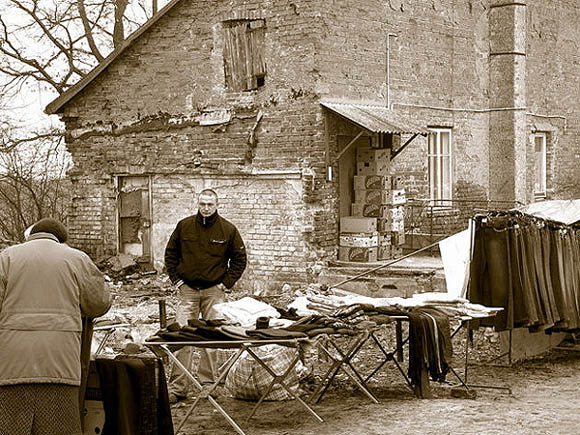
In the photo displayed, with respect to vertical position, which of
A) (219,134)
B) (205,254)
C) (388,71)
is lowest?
(205,254)

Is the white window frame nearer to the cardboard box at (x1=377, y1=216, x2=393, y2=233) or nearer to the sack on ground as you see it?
the cardboard box at (x1=377, y1=216, x2=393, y2=233)

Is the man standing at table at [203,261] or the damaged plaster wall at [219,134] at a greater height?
the damaged plaster wall at [219,134]

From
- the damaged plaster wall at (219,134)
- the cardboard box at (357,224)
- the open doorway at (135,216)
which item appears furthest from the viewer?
the open doorway at (135,216)

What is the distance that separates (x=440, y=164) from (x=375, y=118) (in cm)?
333

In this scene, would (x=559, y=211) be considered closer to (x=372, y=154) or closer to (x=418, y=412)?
(x=418, y=412)

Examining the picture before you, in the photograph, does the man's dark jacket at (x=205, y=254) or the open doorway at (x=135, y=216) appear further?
the open doorway at (x=135, y=216)

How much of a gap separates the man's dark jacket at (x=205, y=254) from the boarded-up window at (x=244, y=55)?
7382 mm

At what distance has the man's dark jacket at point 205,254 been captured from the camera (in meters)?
9.21

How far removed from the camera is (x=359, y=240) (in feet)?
52.6

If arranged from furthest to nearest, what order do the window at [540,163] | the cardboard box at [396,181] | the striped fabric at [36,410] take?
the window at [540,163] → the cardboard box at [396,181] → the striped fabric at [36,410]

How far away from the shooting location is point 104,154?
18.7m

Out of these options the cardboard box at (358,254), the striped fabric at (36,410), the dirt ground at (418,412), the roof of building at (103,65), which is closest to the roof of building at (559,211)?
the dirt ground at (418,412)

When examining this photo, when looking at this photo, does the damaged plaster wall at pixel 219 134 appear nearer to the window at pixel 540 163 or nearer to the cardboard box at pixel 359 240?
the cardboard box at pixel 359 240

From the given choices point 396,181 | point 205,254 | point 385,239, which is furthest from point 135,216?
point 205,254
